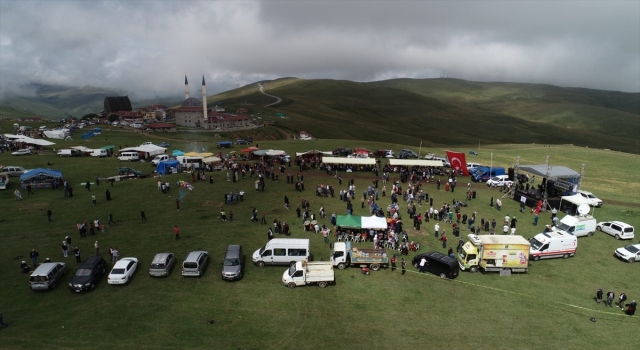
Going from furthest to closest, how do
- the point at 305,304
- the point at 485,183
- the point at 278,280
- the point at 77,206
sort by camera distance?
1. the point at 485,183
2. the point at 77,206
3. the point at 278,280
4. the point at 305,304

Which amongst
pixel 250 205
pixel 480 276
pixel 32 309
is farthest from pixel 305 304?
pixel 250 205

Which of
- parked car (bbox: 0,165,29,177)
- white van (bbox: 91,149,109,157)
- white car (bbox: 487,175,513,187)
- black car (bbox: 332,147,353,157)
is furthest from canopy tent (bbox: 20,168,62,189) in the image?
white car (bbox: 487,175,513,187)

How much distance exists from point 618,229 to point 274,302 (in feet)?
100

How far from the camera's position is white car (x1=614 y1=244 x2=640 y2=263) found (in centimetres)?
2772

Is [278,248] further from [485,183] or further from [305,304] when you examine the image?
[485,183]

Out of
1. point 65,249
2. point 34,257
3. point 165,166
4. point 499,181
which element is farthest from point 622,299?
point 165,166

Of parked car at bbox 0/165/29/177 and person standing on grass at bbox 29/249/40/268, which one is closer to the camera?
person standing on grass at bbox 29/249/40/268

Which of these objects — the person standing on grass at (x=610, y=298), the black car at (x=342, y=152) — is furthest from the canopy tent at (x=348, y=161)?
the person standing on grass at (x=610, y=298)

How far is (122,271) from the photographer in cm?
2297

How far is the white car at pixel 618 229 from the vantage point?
31391 millimetres

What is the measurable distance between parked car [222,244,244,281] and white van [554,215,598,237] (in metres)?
26.1

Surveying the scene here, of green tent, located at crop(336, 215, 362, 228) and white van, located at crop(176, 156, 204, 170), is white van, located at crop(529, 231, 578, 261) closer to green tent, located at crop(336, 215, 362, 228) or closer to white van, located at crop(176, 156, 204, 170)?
green tent, located at crop(336, 215, 362, 228)

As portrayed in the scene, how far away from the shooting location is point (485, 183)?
1916 inches

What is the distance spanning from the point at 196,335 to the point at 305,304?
20.0 ft
